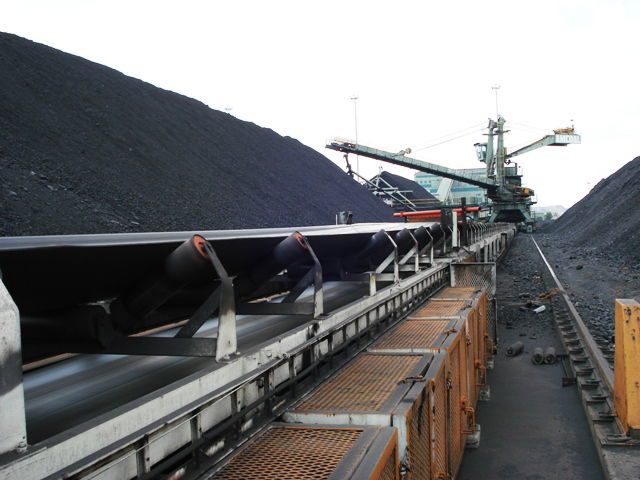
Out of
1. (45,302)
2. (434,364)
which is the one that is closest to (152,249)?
(45,302)

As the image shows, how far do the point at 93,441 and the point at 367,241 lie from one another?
531cm

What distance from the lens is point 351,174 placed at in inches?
1978

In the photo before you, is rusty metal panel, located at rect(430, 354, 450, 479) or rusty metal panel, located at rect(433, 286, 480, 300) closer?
rusty metal panel, located at rect(430, 354, 450, 479)

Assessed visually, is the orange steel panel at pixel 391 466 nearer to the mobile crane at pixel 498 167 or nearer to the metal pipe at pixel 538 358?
the metal pipe at pixel 538 358

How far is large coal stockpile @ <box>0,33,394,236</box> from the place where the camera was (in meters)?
15.2

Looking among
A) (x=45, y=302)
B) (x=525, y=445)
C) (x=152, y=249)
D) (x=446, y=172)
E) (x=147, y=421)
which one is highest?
(x=446, y=172)

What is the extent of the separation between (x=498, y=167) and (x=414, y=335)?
150 feet

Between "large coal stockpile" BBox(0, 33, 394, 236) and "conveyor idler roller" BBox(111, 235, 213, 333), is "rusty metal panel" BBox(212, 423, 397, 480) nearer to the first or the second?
"conveyor idler roller" BBox(111, 235, 213, 333)

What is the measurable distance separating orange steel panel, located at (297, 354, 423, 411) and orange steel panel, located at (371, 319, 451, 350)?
39 cm

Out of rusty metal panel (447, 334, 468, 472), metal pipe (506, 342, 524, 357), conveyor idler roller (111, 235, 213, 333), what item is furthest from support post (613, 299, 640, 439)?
metal pipe (506, 342, 524, 357)

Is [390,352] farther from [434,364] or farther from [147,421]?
[147,421]

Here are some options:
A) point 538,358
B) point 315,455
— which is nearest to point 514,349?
point 538,358

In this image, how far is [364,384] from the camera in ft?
12.2

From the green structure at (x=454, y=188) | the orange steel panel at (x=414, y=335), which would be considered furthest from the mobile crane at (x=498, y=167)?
the orange steel panel at (x=414, y=335)
